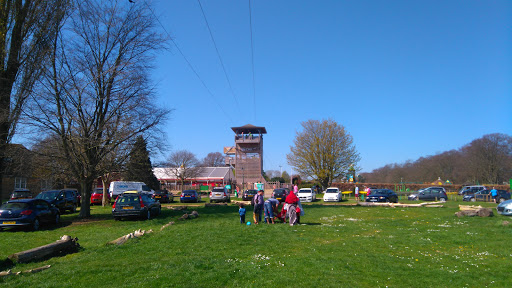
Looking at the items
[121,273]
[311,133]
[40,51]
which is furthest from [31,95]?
[311,133]

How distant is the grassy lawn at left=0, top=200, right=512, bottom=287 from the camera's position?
6.70 metres

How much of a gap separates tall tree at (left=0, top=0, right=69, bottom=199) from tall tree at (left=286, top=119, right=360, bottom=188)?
4751 centimetres

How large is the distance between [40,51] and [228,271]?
56.8ft

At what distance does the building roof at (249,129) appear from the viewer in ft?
246

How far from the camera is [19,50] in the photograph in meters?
18.2

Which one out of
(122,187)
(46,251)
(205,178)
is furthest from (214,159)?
(46,251)

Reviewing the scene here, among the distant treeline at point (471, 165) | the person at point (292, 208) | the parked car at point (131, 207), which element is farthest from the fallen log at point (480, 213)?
the distant treeline at point (471, 165)

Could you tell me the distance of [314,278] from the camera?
6.62m

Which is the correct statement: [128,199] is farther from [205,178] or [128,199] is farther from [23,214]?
[205,178]

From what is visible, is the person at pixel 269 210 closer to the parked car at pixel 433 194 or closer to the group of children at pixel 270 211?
the group of children at pixel 270 211

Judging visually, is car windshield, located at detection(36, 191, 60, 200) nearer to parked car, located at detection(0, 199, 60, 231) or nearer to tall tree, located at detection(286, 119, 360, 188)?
parked car, located at detection(0, 199, 60, 231)

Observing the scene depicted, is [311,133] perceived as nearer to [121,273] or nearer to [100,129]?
[100,129]

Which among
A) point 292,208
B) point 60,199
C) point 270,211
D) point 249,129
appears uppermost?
point 249,129

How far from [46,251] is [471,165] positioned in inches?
2882
